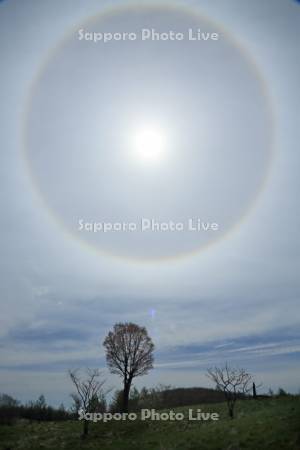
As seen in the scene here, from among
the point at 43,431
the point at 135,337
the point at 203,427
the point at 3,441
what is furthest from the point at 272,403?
the point at 3,441

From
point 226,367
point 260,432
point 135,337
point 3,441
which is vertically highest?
point 135,337

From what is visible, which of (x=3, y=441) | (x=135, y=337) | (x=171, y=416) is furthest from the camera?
(x=135, y=337)

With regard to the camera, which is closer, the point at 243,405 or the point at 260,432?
the point at 260,432

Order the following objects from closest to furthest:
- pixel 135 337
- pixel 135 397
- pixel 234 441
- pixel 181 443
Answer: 1. pixel 234 441
2. pixel 181 443
3. pixel 135 337
4. pixel 135 397

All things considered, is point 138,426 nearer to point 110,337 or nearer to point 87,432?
point 87,432

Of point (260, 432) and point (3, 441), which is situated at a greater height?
point (260, 432)

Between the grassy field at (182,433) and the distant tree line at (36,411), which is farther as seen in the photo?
the distant tree line at (36,411)

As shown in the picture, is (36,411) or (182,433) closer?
(182,433)

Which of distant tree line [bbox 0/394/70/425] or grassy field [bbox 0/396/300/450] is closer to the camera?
grassy field [bbox 0/396/300/450]
